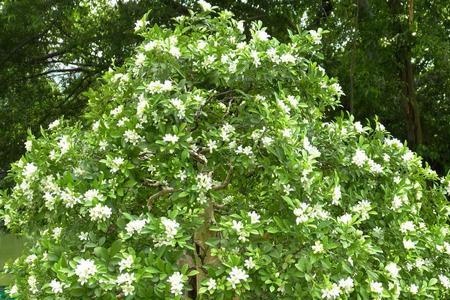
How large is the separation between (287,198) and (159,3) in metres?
4.03

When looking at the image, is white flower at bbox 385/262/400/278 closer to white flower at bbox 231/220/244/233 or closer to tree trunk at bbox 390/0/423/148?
white flower at bbox 231/220/244/233

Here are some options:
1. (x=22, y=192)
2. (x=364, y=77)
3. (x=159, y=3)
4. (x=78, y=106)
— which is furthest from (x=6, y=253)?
(x=22, y=192)

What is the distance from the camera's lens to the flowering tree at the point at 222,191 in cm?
163

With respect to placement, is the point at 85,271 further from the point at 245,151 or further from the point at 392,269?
the point at 392,269

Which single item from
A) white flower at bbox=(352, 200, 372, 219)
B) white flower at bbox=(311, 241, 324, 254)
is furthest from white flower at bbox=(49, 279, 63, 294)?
white flower at bbox=(352, 200, 372, 219)

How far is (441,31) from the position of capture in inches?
195

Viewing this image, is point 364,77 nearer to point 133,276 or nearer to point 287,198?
point 287,198

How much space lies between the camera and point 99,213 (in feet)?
5.42

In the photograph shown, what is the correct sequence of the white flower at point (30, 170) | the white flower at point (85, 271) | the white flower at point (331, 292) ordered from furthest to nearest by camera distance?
1. the white flower at point (30, 170)
2. the white flower at point (331, 292)
3. the white flower at point (85, 271)

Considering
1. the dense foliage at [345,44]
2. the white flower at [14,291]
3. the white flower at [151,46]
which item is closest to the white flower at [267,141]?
the white flower at [151,46]

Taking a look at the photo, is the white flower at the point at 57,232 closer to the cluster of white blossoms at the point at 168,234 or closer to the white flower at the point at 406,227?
the cluster of white blossoms at the point at 168,234

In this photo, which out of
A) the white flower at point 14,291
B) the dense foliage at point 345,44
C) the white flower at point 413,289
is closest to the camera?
the white flower at point 413,289

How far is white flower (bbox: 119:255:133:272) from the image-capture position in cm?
153

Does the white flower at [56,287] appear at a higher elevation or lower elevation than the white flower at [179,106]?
lower
